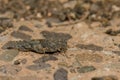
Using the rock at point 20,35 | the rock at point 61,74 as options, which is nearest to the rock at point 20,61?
the rock at point 61,74

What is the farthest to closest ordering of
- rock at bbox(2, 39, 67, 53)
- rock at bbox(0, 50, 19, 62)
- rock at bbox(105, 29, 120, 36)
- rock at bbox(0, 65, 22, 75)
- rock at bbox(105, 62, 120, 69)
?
rock at bbox(105, 29, 120, 36), rock at bbox(2, 39, 67, 53), rock at bbox(0, 50, 19, 62), rock at bbox(105, 62, 120, 69), rock at bbox(0, 65, 22, 75)

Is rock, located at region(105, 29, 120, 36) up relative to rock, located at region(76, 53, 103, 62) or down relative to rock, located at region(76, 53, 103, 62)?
up

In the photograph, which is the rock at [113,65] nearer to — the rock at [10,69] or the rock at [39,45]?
the rock at [39,45]

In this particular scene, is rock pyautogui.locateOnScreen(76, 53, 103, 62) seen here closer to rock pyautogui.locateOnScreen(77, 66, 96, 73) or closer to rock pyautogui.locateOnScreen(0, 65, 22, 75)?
rock pyautogui.locateOnScreen(77, 66, 96, 73)

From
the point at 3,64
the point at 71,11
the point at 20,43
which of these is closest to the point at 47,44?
the point at 20,43

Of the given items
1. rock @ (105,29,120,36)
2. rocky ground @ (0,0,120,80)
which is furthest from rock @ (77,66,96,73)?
rock @ (105,29,120,36)

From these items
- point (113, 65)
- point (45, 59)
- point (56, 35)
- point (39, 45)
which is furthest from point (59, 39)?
point (113, 65)

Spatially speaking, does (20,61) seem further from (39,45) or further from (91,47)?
(91,47)
